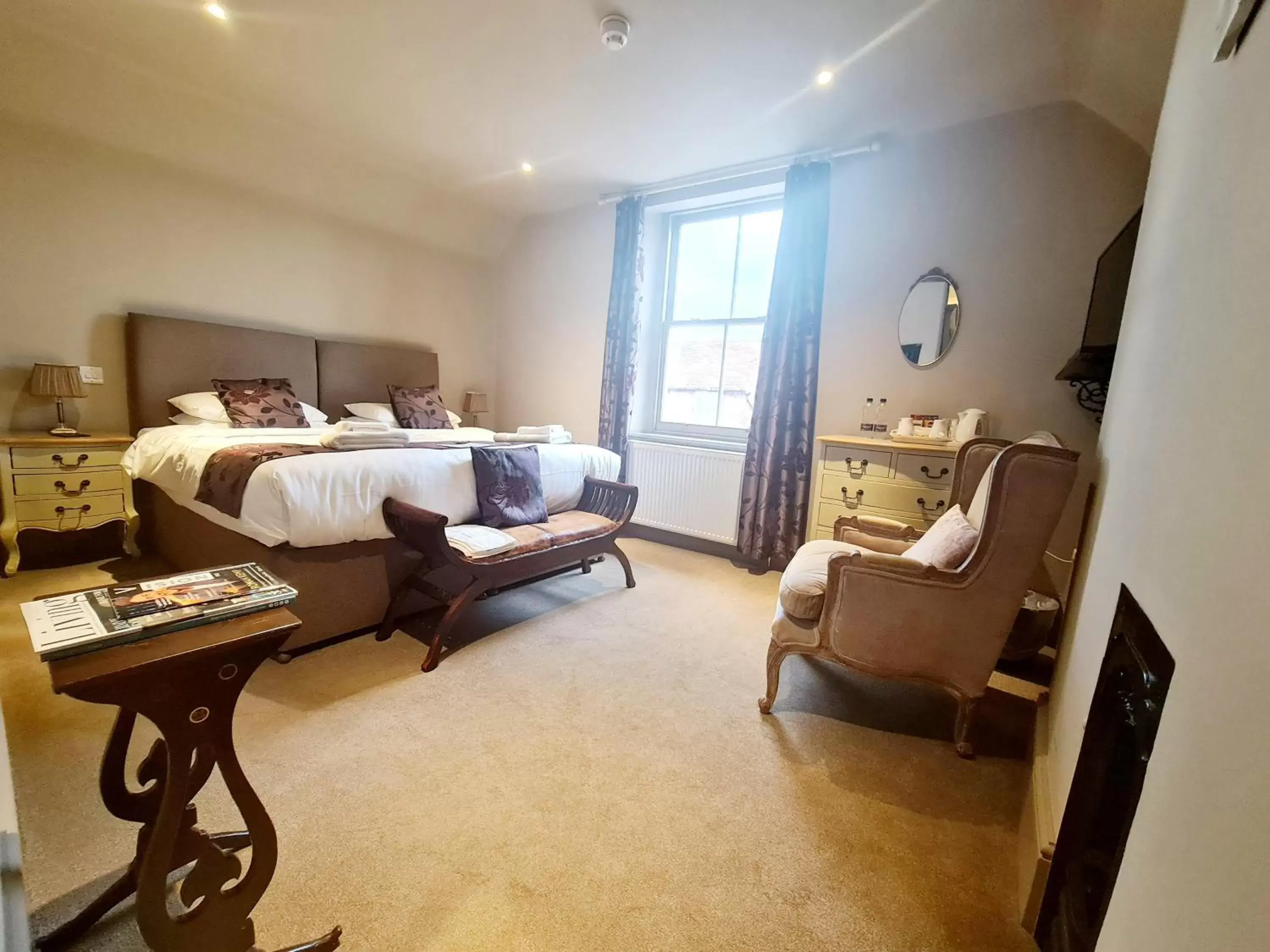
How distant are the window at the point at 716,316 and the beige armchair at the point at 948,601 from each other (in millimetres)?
2060

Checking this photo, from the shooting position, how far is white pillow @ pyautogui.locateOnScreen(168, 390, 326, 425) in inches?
123

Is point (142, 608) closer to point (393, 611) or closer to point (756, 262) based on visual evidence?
point (393, 611)

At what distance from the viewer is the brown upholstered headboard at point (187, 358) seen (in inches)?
122

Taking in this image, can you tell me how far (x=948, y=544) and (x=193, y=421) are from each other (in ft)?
13.2

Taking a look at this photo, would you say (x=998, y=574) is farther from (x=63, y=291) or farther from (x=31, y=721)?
(x=63, y=291)

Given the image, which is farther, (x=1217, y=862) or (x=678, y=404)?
(x=678, y=404)

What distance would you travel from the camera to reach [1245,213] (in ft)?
2.26

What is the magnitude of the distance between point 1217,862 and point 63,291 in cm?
464

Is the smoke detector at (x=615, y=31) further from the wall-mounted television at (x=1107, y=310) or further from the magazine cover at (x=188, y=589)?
the magazine cover at (x=188, y=589)

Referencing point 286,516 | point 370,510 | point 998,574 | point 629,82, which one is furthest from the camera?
point 629,82

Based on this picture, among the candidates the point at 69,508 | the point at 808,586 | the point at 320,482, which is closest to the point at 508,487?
the point at 320,482

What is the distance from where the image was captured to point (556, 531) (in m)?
2.57

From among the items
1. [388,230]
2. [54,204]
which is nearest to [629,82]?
[388,230]

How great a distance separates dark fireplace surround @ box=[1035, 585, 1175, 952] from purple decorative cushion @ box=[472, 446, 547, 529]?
2.18m
